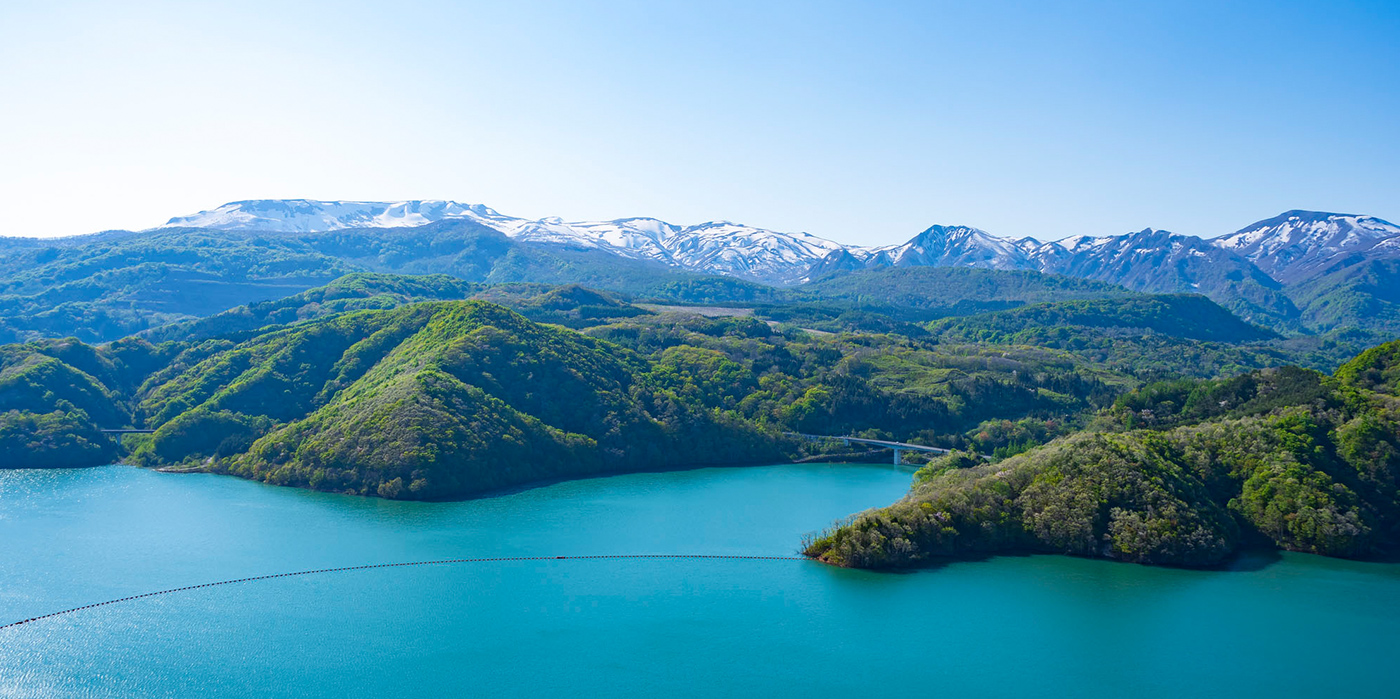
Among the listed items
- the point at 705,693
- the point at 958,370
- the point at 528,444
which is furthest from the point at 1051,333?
the point at 705,693

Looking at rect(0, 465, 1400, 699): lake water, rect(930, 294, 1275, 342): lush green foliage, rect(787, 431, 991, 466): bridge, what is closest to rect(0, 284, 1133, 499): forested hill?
rect(787, 431, 991, 466): bridge

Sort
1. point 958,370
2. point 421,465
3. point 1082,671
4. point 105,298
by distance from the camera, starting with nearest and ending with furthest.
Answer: point 1082,671, point 421,465, point 958,370, point 105,298

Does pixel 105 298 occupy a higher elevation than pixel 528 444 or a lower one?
higher

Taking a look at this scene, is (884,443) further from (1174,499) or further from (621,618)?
(621,618)

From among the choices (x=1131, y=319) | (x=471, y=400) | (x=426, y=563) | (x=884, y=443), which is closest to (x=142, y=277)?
(x=471, y=400)

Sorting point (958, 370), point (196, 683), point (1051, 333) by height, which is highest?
point (1051, 333)

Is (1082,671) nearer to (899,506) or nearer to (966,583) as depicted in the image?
(966,583)

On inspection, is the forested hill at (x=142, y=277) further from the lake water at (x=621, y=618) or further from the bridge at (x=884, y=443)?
the bridge at (x=884, y=443)
